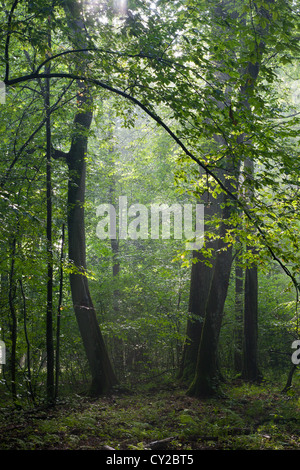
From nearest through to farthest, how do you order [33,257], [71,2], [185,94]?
[185,94], [71,2], [33,257]

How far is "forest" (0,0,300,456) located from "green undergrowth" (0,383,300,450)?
4 centimetres

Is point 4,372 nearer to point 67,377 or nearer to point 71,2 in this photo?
point 67,377

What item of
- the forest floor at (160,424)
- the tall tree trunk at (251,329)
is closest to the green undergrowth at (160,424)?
the forest floor at (160,424)

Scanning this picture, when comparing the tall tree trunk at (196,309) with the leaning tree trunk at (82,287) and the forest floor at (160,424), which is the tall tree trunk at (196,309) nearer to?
the forest floor at (160,424)

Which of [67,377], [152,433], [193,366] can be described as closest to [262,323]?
[193,366]

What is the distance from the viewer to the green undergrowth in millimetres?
5344

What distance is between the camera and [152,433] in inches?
240

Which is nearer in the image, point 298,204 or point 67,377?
point 298,204

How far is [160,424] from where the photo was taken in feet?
22.4

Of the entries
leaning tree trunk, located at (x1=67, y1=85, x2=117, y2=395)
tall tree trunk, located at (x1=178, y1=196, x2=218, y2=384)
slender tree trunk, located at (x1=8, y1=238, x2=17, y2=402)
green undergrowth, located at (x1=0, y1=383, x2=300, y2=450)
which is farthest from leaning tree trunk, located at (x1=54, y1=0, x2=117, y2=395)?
slender tree trunk, located at (x1=8, y1=238, x2=17, y2=402)

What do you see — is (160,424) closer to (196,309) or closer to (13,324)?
(13,324)

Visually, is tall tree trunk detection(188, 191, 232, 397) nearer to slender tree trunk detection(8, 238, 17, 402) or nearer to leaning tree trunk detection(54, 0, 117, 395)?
leaning tree trunk detection(54, 0, 117, 395)
